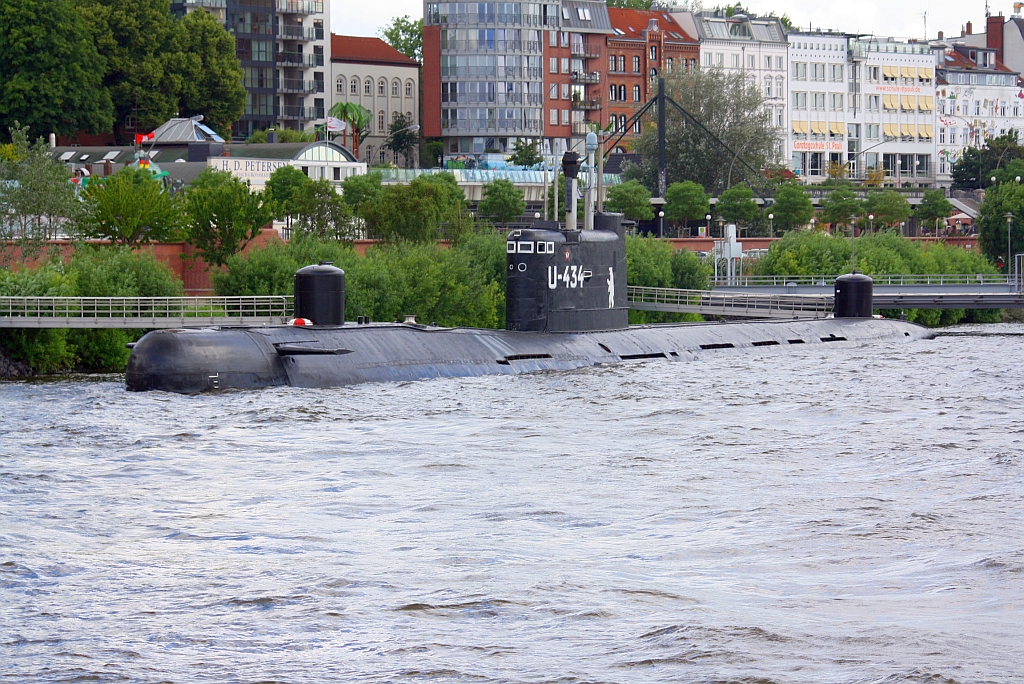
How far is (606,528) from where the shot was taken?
21.1 meters

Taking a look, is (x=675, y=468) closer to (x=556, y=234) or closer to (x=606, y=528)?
(x=606, y=528)

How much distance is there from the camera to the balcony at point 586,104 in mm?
122625

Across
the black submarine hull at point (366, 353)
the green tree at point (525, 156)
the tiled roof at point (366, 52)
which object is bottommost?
the black submarine hull at point (366, 353)

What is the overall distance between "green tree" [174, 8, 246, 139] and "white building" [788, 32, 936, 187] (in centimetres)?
4941

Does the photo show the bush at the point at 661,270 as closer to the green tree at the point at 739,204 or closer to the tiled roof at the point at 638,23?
the green tree at the point at 739,204

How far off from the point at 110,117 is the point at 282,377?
76.5 m

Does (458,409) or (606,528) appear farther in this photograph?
(458,409)

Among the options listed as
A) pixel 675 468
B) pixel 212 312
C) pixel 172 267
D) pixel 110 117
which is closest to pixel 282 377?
pixel 675 468

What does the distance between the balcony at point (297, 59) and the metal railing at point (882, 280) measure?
5726 cm

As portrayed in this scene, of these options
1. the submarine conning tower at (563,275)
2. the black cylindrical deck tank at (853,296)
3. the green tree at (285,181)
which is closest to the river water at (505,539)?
the submarine conning tower at (563,275)

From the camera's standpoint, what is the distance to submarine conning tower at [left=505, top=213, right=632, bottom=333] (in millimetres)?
38281

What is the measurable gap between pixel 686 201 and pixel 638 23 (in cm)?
3496

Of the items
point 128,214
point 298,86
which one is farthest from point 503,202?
point 298,86

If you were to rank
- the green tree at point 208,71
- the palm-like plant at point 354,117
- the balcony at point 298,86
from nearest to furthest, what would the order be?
the green tree at point 208,71 → the palm-like plant at point 354,117 → the balcony at point 298,86
